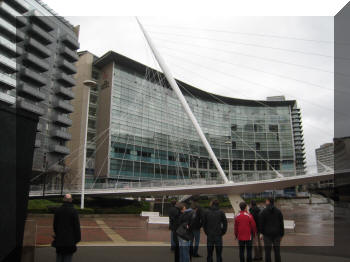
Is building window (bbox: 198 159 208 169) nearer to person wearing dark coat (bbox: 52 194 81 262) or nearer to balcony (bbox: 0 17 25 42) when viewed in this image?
balcony (bbox: 0 17 25 42)

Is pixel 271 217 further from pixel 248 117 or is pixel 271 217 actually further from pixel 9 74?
pixel 248 117

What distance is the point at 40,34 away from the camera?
5934 cm

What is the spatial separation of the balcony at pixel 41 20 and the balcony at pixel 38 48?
3655mm

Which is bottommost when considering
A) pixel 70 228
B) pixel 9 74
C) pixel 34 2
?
pixel 70 228

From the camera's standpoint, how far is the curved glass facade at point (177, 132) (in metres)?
60.3

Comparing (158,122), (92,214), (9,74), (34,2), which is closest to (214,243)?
(92,214)

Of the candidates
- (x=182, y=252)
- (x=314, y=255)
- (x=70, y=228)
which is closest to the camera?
(x=70, y=228)

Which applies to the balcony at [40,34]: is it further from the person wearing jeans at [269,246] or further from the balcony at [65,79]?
the person wearing jeans at [269,246]

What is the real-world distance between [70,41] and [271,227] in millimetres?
66963

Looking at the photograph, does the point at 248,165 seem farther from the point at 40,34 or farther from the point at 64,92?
the point at 40,34

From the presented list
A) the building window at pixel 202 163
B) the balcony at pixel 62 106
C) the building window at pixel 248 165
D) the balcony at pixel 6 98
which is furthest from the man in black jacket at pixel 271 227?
the building window at pixel 248 165

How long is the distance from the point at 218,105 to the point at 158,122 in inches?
929

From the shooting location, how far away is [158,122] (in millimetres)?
65625

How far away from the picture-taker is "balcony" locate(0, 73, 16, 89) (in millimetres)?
49025
